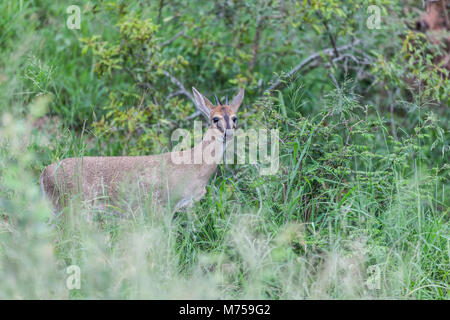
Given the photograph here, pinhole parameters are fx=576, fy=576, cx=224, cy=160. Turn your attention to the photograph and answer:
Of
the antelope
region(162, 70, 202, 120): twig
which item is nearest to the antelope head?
the antelope

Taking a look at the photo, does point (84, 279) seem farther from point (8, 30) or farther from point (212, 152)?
point (8, 30)

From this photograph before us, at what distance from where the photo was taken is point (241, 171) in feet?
19.2

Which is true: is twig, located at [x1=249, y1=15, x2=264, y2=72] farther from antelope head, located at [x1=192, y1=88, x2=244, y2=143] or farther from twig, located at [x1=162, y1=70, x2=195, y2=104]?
antelope head, located at [x1=192, y1=88, x2=244, y2=143]

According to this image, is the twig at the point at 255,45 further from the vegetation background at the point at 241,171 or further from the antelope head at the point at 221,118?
the antelope head at the point at 221,118

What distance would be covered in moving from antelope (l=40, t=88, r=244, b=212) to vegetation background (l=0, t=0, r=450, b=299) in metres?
0.16

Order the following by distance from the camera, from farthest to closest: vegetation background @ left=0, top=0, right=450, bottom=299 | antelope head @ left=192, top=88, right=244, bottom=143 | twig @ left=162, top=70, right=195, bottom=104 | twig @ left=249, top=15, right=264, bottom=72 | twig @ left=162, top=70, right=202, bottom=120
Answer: twig @ left=249, top=15, right=264, bottom=72 < twig @ left=162, top=70, right=195, bottom=104 < twig @ left=162, top=70, right=202, bottom=120 < antelope head @ left=192, top=88, right=244, bottom=143 < vegetation background @ left=0, top=0, right=450, bottom=299

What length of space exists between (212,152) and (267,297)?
1931mm

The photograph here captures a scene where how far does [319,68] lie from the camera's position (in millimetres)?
8438

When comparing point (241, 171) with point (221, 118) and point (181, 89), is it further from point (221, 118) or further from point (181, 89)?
point (181, 89)

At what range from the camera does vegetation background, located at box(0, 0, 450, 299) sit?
3887mm

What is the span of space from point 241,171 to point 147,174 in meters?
1.03

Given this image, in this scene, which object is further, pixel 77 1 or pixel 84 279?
pixel 77 1

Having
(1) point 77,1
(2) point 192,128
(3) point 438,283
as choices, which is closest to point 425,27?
(2) point 192,128

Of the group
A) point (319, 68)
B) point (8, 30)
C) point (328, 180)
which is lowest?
point (328, 180)
